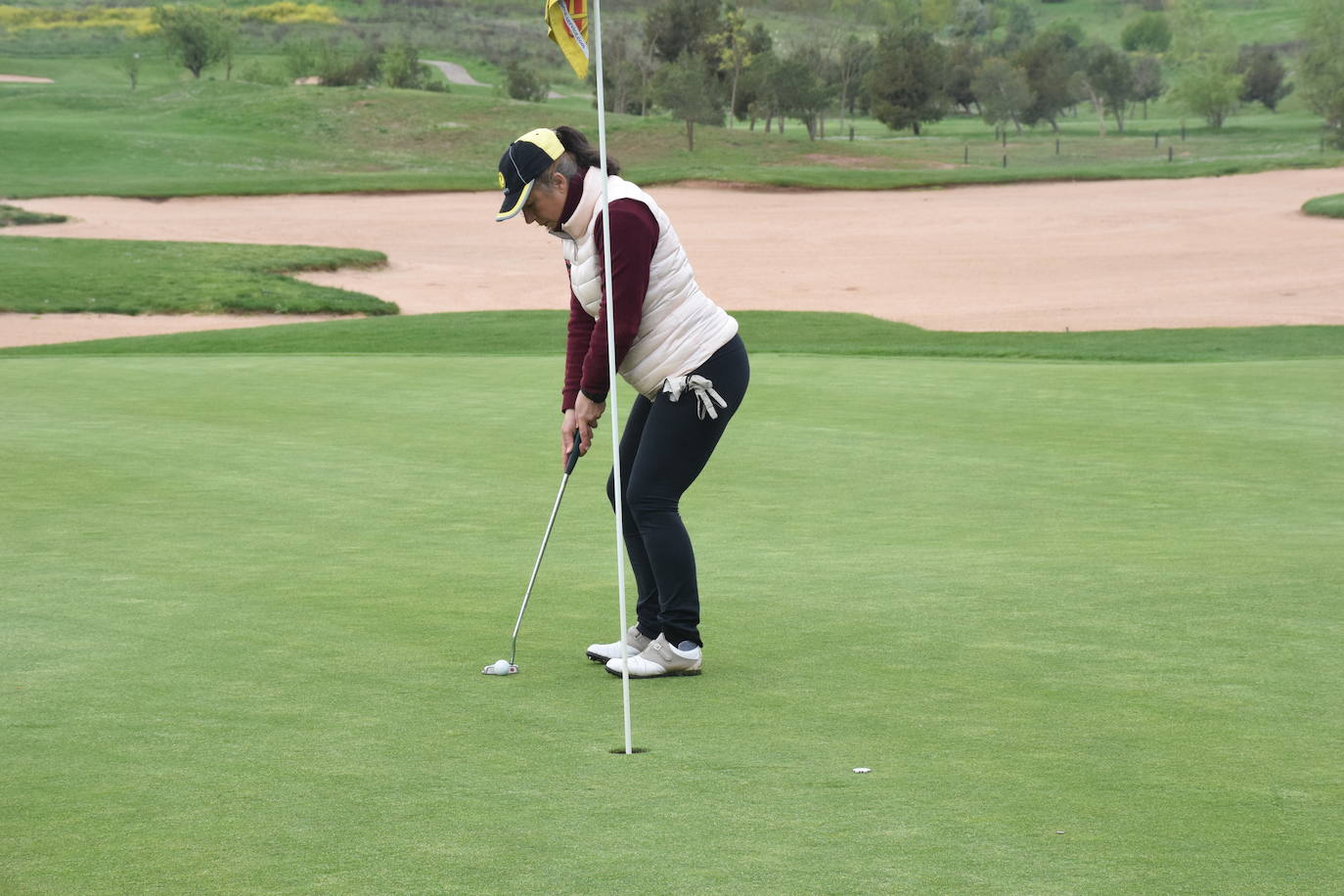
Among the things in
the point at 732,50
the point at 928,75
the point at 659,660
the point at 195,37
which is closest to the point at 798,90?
the point at 732,50

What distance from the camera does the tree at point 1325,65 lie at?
192ft

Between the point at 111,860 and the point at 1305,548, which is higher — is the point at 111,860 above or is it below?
above

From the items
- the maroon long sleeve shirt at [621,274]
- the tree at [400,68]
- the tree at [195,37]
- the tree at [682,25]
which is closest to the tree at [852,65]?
the tree at [682,25]

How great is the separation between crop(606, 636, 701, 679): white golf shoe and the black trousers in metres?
0.05

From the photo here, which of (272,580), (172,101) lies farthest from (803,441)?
(172,101)

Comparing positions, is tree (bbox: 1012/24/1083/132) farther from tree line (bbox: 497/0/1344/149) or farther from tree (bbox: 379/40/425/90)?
tree (bbox: 379/40/425/90)

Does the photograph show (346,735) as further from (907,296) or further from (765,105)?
(765,105)

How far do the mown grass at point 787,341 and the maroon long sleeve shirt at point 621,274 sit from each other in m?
13.5

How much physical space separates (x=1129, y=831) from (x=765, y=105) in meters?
61.9

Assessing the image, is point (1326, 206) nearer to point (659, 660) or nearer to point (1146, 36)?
point (659, 660)

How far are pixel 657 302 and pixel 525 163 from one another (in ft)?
2.09

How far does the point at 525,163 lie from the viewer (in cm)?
522

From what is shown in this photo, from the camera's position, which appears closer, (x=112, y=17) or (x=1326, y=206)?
(x=1326, y=206)

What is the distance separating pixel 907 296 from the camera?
30.3 metres
